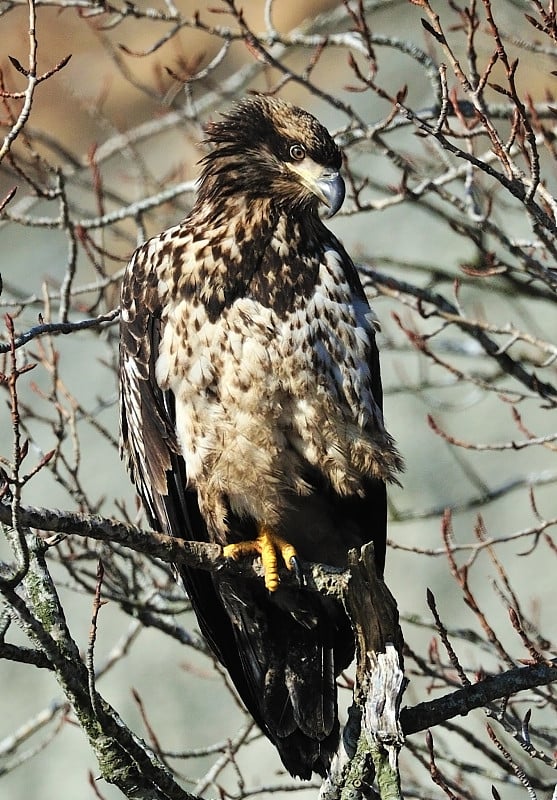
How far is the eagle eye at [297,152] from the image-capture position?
12.8 feet

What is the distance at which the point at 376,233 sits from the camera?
36.1 feet

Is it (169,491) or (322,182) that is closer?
(322,182)

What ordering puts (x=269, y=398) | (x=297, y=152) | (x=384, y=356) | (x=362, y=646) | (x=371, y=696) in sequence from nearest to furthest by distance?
(x=371, y=696), (x=362, y=646), (x=269, y=398), (x=297, y=152), (x=384, y=356)

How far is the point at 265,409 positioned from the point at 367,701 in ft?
3.23

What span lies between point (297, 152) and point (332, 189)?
0.25 m

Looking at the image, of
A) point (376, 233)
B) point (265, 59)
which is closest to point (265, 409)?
point (265, 59)

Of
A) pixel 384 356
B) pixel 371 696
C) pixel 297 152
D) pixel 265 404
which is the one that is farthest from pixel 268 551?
pixel 384 356

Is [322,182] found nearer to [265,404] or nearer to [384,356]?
[265,404]

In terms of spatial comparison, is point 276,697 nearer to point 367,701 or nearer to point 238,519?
point 238,519

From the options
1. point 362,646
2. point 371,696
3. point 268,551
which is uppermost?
point 268,551

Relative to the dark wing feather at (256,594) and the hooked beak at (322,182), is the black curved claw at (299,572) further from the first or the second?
the hooked beak at (322,182)

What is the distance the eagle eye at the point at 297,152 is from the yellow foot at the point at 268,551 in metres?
1.25

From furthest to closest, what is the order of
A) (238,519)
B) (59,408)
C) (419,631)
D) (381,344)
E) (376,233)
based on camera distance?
(376,233), (419,631), (381,344), (59,408), (238,519)

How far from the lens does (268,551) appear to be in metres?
3.83
